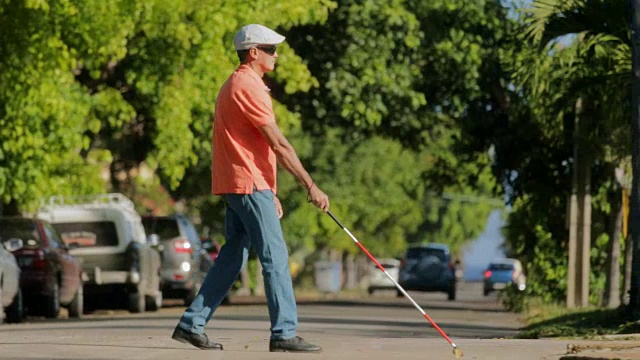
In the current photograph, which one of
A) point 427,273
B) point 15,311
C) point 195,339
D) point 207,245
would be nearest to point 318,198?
point 195,339

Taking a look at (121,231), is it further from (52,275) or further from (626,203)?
(626,203)

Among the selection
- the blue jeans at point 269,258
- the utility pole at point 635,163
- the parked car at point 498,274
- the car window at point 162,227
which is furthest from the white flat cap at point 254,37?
the parked car at point 498,274

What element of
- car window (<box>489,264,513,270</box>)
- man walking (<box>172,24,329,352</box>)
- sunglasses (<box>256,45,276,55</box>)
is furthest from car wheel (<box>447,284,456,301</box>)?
sunglasses (<box>256,45,276,55</box>)

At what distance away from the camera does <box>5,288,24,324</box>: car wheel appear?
23297 millimetres

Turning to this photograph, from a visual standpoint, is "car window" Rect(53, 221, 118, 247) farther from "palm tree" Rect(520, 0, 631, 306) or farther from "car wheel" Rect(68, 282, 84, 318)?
"palm tree" Rect(520, 0, 631, 306)

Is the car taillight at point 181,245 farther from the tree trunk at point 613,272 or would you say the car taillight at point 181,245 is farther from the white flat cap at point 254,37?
the white flat cap at point 254,37

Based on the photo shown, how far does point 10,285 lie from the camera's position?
2255 cm

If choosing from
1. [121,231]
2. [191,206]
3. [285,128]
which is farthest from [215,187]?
[191,206]

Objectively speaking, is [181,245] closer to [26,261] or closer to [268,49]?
[26,261]

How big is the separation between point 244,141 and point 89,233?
700 inches

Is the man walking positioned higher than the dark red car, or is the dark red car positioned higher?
the man walking

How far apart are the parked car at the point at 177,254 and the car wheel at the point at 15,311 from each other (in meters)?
8.47

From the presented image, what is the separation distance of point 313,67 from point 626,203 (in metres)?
8.44

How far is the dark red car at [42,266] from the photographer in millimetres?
24688
